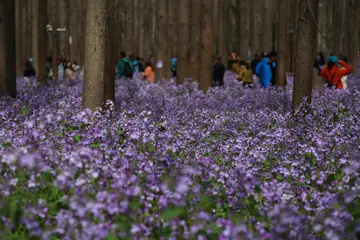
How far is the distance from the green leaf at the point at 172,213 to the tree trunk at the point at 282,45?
18.3 metres

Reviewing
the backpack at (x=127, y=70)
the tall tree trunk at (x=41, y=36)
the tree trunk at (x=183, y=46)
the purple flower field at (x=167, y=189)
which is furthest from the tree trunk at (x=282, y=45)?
the purple flower field at (x=167, y=189)

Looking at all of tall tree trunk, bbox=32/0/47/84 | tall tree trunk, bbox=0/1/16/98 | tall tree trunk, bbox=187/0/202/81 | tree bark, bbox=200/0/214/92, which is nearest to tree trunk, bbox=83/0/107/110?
tall tree trunk, bbox=0/1/16/98

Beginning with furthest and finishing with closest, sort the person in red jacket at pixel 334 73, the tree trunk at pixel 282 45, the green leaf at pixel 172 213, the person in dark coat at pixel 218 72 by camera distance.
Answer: the person in dark coat at pixel 218 72
the tree trunk at pixel 282 45
the person in red jacket at pixel 334 73
the green leaf at pixel 172 213

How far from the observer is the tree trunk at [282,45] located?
897 inches

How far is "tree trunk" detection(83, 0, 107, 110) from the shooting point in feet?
36.6

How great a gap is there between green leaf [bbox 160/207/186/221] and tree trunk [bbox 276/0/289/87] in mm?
18307

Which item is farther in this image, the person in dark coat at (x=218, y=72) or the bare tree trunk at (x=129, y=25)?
the bare tree trunk at (x=129, y=25)

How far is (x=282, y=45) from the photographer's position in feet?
75.8

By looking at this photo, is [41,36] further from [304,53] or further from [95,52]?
[304,53]

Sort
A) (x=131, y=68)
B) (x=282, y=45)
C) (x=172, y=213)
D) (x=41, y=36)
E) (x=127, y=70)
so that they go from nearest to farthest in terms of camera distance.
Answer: (x=172, y=213) < (x=41, y=36) < (x=282, y=45) < (x=127, y=70) < (x=131, y=68)

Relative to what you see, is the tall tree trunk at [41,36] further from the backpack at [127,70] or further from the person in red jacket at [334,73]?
the person in red jacket at [334,73]

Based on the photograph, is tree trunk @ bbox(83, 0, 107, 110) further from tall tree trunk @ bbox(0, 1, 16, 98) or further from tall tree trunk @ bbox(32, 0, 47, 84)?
tall tree trunk @ bbox(32, 0, 47, 84)

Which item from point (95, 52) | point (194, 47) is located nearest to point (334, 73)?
point (194, 47)

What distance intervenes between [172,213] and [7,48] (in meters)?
12.1
